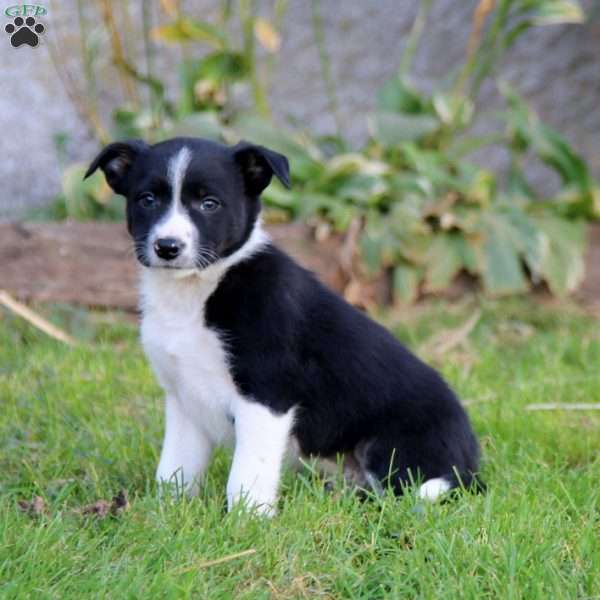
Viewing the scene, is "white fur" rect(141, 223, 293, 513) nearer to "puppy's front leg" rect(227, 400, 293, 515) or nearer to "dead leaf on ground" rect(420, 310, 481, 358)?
"puppy's front leg" rect(227, 400, 293, 515)

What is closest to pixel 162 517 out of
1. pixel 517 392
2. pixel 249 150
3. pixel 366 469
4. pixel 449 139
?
pixel 366 469

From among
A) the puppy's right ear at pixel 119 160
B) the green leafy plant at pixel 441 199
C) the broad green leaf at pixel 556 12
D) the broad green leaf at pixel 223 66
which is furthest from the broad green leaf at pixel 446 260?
the puppy's right ear at pixel 119 160

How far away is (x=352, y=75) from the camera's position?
28.5 feet

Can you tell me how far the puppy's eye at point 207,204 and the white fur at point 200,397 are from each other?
0.21 meters

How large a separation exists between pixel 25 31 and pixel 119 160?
398cm

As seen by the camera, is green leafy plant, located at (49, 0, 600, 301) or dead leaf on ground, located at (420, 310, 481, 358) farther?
green leafy plant, located at (49, 0, 600, 301)

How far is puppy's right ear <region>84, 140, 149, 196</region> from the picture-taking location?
140 inches

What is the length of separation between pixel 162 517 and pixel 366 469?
82 cm

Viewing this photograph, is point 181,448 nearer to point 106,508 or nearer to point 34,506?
point 106,508

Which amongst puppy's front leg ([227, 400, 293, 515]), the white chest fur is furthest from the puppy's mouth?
puppy's front leg ([227, 400, 293, 515])

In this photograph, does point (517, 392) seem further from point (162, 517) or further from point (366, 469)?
point (162, 517)

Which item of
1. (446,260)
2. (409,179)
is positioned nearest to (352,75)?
(409,179)

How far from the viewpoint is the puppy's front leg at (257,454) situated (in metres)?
3.37

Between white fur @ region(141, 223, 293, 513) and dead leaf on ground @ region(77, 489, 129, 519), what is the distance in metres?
0.21
